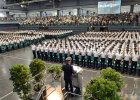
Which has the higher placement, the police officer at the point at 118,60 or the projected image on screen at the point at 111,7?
the projected image on screen at the point at 111,7

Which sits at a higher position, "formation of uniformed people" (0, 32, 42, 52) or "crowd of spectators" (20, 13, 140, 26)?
"crowd of spectators" (20, 13, 140, 26)

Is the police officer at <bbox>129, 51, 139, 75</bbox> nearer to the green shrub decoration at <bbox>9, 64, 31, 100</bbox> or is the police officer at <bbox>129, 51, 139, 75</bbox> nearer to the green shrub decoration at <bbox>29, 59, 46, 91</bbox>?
the green shrub decoration at <bbox>29, 59, 46, 91</bbox>

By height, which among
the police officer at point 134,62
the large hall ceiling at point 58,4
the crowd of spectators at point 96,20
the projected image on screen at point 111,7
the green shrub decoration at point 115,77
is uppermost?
the large hall ceiling at point 58,4

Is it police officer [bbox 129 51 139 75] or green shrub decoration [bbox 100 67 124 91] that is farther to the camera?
police officer [bbox 129 51 139 75]

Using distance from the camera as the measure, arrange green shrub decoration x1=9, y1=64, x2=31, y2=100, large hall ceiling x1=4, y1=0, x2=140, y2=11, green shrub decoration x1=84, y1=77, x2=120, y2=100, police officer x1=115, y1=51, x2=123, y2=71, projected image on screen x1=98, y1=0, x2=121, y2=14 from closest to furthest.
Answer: green shrub decoration x1=84, y1=77, x2=120, y2=100 → green shrub decoration x1=9, y1=64, x2=31, y2=100 → police officer x1=115, y1=51, x2=123, y2=71 → projected image on screen x1=98, y1=0, x2=121, y2=14 → large hall ceiling x1=4, y1=0, x2=140, y2=11

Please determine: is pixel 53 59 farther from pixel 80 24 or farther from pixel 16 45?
pixel 80 24

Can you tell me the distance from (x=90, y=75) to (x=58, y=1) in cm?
3049

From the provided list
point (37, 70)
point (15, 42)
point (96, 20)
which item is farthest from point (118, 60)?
point (96, 20)

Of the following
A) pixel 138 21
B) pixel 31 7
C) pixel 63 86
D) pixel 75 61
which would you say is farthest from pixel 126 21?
pixel 31 7

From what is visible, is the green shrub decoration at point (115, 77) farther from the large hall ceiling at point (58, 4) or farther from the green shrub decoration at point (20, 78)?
the large hall ceiling at point (58, 4)

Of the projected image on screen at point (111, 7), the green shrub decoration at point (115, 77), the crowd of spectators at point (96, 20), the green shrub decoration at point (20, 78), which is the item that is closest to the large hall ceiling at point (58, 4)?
the crowd of spectators at point (96, 20)

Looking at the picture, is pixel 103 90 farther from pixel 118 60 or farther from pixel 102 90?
pixel 118 60

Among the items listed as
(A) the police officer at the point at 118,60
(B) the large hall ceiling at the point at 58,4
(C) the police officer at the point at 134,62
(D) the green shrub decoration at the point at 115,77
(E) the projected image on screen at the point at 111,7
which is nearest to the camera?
(D) the green shrub decoration at the point at 115,77

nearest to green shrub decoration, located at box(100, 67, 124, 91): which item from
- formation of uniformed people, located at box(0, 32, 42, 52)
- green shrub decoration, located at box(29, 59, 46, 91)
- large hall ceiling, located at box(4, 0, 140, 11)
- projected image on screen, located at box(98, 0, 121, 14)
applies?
green shrub decoration, located at box(29, 59, 46, 91)
